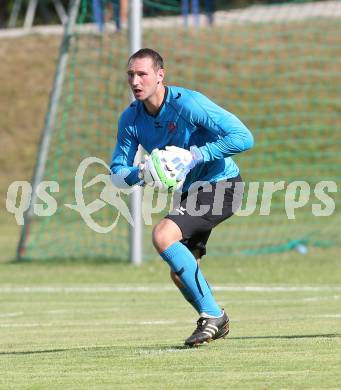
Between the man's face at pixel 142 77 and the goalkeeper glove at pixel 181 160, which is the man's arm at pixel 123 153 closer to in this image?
the man's face at pixel 142 77

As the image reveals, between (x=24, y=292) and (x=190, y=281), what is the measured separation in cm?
615

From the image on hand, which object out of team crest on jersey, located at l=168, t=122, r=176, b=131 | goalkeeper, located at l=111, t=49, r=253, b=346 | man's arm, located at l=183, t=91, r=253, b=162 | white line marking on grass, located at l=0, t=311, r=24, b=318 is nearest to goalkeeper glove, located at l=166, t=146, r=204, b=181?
goalkeeper, located at l=111, t=49, r=253, b=346

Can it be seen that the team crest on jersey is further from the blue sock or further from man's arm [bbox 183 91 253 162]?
the blue sock

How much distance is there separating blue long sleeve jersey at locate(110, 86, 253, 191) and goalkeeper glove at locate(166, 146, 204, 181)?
13 cm

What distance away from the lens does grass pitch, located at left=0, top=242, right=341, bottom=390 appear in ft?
21.5

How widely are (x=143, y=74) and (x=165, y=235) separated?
1125 mm

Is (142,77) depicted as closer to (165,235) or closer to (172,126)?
(172,126)

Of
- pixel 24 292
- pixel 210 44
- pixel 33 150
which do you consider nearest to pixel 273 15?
pixel 210 44

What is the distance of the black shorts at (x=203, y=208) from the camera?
7.97m

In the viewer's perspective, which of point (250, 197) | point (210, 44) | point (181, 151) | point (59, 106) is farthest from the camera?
point (210, 44)

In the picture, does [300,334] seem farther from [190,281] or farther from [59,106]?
[59,106]

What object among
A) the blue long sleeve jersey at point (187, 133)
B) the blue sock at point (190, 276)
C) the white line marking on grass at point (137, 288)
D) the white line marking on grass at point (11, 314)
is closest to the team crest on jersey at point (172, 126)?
the blue long sleeve jersey at point (187, 133)

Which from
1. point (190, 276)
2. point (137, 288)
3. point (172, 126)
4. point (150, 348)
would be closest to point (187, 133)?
point (172, 126)

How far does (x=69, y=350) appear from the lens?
319 inches
